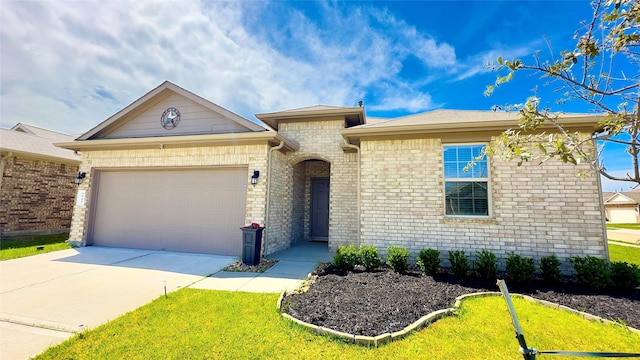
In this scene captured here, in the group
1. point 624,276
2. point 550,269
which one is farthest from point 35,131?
point 624,276

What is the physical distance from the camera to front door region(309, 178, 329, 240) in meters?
10.8

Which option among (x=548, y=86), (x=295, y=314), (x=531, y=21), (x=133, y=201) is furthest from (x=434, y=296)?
(x=133, y=201)

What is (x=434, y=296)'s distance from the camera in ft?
14.5

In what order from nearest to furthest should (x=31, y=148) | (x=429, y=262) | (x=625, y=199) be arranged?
(x=429, y=262), (x=31, y=148), (x=625, y=199)

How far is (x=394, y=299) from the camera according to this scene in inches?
168

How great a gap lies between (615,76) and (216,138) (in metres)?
7.74

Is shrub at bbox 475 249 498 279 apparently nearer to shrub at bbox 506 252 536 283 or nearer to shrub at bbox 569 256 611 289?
shrub at bbox 506 252 536 283

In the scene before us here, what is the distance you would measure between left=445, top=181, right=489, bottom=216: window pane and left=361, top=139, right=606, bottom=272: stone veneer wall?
0.60 feet

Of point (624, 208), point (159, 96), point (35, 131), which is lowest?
point (624, 208)

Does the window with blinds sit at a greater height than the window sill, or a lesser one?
greater

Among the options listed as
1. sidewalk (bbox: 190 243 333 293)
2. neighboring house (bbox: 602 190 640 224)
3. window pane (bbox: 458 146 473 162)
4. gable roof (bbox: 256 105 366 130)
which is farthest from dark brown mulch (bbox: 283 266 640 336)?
neighboring house (bbox: 602 190 640 224)

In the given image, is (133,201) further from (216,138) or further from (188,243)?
(216,138)

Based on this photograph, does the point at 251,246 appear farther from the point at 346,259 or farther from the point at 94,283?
the point at 94,283

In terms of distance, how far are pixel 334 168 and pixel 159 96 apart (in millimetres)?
6239
